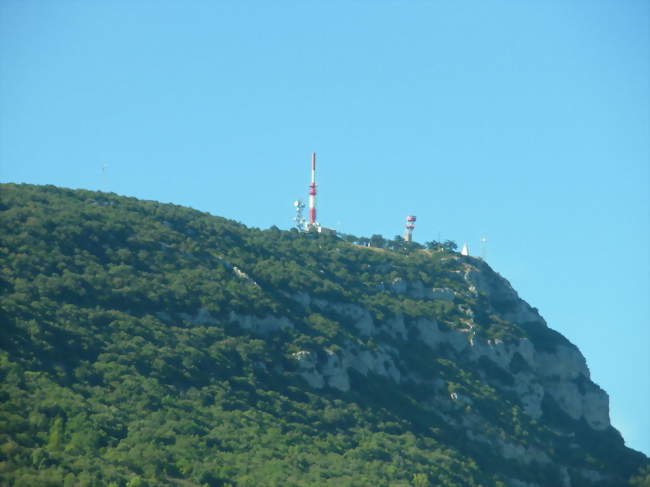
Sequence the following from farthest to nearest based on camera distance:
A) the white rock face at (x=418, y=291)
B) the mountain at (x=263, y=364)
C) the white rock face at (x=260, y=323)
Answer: the white rock face at (x=418, y=291) < the white rock face at (x=260, y=323) < the mountain at (x=263, y=364)

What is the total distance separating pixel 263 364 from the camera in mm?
140375

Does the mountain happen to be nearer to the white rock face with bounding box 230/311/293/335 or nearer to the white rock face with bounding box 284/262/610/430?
the white rock face with bounding box 230/311/293/335

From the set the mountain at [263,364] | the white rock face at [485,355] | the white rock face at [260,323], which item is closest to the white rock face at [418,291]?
the white rock face at [485,355]

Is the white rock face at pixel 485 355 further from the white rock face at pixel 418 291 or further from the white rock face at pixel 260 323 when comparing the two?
the white rock face at pixel 260 323

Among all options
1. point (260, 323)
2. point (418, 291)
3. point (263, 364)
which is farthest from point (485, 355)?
point (263, 364)

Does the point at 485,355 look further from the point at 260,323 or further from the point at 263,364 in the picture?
the point at 263,364

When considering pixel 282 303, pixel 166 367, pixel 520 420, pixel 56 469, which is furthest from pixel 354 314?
pixel 56 469

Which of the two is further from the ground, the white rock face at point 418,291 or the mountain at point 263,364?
the white rock face at point 418,291

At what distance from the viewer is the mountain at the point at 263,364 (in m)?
110

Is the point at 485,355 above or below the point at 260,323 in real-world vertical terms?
above

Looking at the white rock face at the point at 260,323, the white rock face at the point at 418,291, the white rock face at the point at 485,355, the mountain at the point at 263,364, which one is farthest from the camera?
the white rock face at the point at 418,291

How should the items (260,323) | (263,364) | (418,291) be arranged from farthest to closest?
1. (418,291)
2. (260,323)
3. (263,364)

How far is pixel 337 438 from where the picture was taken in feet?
441

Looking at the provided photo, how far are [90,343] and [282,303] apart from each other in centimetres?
3841
